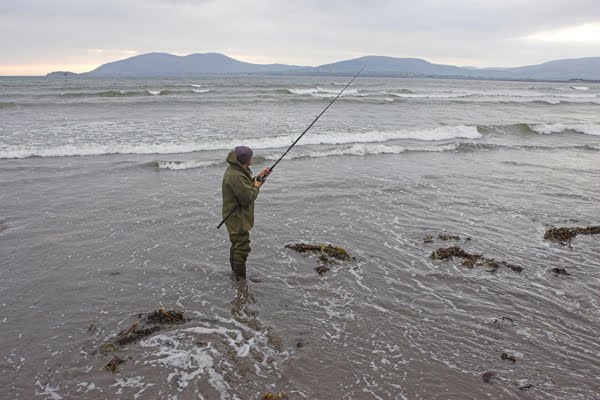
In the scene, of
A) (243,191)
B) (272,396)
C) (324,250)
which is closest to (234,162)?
(243,191)

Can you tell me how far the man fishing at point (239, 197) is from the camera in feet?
18.6

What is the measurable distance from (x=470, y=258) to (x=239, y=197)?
13.3ft

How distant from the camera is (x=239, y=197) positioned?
5.71 metres

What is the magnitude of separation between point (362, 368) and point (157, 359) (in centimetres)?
224

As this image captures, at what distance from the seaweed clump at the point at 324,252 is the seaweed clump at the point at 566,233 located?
160 inches

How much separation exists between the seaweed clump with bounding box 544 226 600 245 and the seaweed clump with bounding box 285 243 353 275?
13.3 feet

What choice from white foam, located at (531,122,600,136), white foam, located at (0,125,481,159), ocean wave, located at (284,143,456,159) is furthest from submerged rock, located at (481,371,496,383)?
white foam, located at (531,122,600,136)

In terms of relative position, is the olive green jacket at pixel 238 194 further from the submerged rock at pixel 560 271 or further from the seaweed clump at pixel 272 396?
the submerged rock at pixel 560 271

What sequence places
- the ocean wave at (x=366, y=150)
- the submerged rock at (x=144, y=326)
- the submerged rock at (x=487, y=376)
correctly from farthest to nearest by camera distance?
the ocean wave at (x=366, y=150), the submerged rock at (x=144, y=326), the submerged rock at (x=487, y=376)

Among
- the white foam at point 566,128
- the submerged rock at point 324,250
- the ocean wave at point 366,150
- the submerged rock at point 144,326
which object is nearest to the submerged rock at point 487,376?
the submerged rock at point 324,250

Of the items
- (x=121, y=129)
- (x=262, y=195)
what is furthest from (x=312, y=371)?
(x=121, y=129)

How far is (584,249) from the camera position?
24.7 feet

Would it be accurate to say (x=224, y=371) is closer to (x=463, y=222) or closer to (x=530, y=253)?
(x=530, y=253)

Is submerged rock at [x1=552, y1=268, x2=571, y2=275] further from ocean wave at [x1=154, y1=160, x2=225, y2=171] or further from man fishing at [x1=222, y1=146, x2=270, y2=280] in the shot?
ocean wave at [x1=154, y1=160, x2=225, y2=171]
